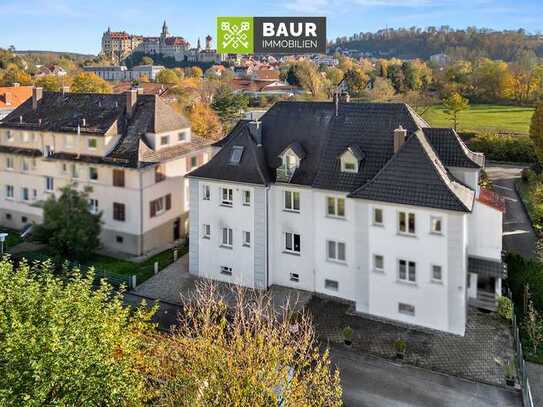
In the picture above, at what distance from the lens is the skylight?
108 feet

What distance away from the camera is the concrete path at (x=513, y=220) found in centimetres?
3962

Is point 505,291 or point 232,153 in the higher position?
point 232,153

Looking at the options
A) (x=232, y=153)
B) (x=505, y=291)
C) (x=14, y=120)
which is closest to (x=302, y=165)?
(x=232, y=153)

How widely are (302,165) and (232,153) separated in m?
4.62

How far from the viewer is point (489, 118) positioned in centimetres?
9331

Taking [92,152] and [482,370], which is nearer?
[482,370]

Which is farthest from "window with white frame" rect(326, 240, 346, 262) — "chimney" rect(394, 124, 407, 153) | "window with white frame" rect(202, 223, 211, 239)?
"window with white frame" rect(202, 223, 211, 239)

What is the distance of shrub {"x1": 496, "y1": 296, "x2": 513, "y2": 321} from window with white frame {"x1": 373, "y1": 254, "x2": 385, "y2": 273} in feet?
21.5

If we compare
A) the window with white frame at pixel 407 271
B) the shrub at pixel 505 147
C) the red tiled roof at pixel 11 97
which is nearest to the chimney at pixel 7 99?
the red tiled roof at pixel 11 97

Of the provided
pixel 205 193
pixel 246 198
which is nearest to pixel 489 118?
pixel 246 198

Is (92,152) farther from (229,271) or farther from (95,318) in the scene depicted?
(95,318)

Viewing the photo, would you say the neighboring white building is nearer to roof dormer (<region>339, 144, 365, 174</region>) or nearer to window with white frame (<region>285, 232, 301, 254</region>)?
window with white frame (<region>285, 232, 301, 254</region>)

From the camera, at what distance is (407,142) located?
28.3 meters

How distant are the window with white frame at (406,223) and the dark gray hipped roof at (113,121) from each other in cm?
2002
